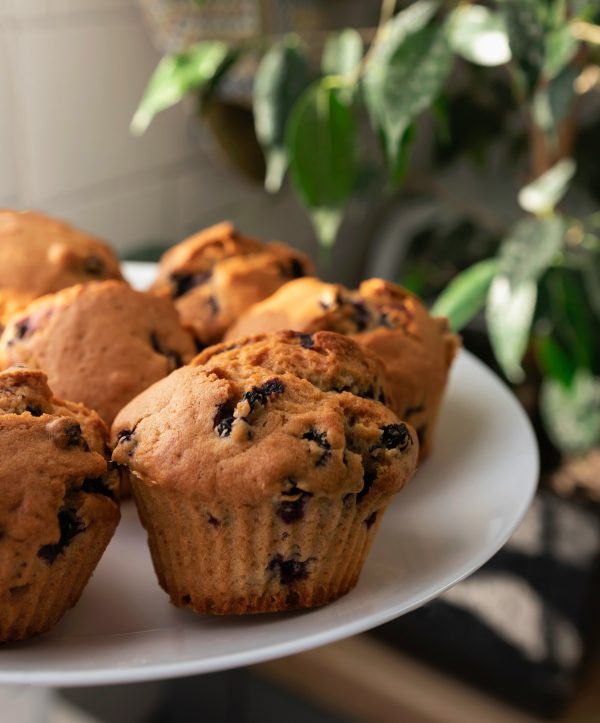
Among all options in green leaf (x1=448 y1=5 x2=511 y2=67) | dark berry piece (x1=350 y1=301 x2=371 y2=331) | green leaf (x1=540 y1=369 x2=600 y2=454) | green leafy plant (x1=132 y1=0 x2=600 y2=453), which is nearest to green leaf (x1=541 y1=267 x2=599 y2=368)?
green leafy plant (x1=132 y1=0 x2=600 y2=453)

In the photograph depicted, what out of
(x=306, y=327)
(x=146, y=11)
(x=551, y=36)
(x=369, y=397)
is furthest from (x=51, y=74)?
(x=369, y=397)

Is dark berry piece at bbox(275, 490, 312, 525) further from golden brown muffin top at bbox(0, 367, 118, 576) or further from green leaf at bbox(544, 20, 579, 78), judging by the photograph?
green leaf at bbox(544, 20, 579, 78)

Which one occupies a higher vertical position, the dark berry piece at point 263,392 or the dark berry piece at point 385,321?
the dark berry piece at point 263,392

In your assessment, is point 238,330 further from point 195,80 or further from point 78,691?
point 78,691

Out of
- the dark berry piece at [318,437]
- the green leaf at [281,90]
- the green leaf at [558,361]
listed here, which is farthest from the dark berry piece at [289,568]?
the green leaf at [558,361]

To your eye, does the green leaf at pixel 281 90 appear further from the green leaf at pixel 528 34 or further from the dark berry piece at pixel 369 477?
the dark berry piece at pixel 369 477

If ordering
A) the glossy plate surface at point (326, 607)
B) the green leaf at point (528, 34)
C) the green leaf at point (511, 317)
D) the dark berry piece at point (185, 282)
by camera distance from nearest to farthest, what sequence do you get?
the glossy plate surface at point (326, 607), the dark berry piece at point (185, 282), the green leaf at point (528, 34), the green leaf at point (511, 317)

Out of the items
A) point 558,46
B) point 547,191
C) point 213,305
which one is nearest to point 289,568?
point 213,305
